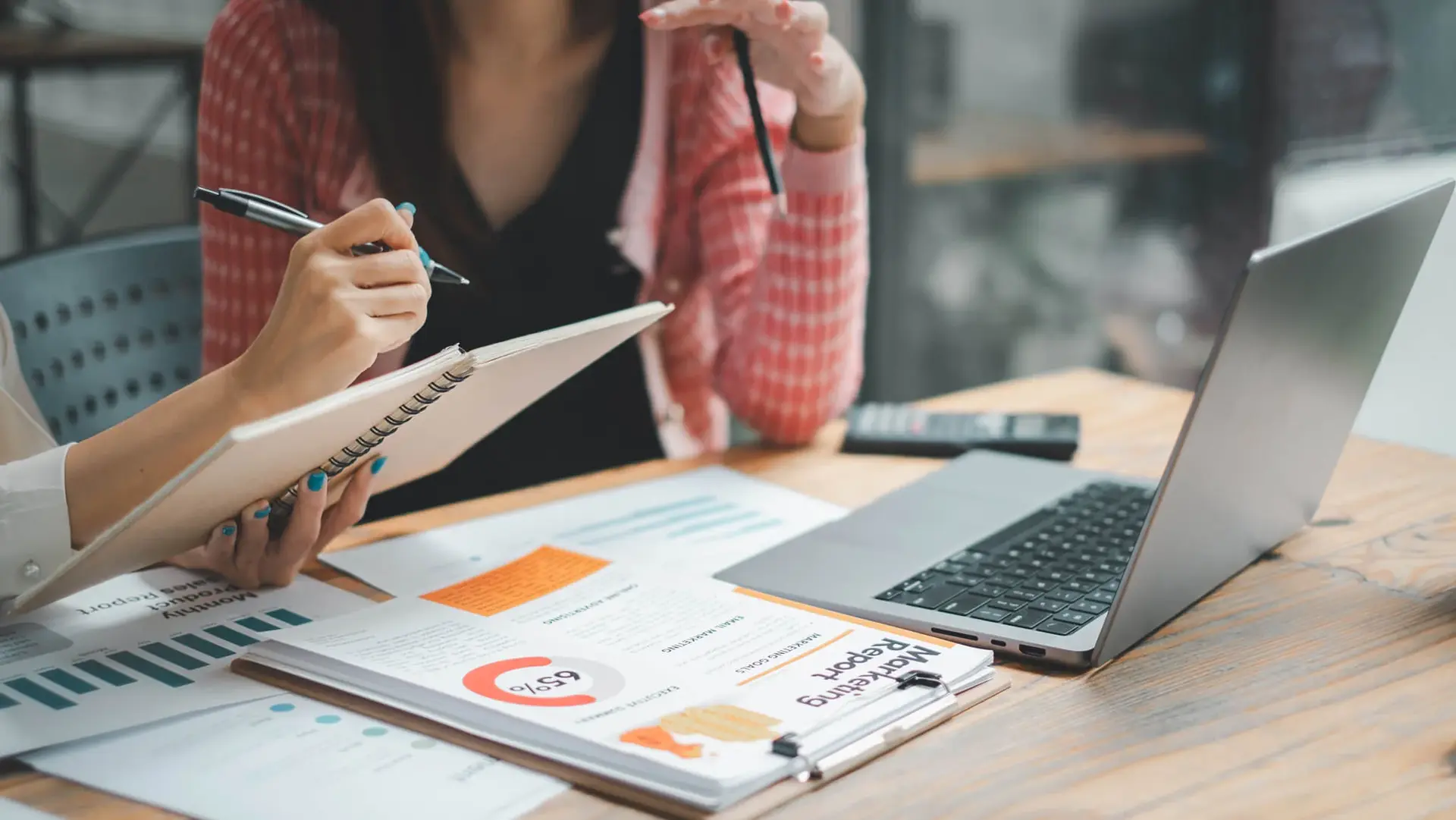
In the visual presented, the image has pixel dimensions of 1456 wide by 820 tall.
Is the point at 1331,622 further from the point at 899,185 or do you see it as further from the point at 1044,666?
the point at 899,185

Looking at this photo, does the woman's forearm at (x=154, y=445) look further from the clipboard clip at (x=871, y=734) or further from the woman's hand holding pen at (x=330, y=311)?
the clipboard clip at (x=871, y=734)

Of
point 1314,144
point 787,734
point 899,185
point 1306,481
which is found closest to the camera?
point 787,734

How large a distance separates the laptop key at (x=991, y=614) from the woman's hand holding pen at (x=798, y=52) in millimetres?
500

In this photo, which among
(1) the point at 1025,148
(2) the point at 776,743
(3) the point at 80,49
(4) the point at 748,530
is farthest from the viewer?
(1) the point at 1025,148

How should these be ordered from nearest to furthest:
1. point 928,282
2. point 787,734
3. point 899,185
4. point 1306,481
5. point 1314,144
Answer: point 787,734
point 1306,481
point 1314,144
point 899,185
point 928,282

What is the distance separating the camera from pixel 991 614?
717mm

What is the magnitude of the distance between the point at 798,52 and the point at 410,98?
1.27 feet

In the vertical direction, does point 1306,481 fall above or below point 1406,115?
below

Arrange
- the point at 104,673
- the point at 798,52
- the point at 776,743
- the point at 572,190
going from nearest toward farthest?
the point at 776,743
the point at 104,673
the point at 798,52
the point at 572,190

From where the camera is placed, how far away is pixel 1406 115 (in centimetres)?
201

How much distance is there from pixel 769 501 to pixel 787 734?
0.42 meters

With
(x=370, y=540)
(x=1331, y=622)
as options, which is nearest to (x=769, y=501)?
(x=370, y=540)

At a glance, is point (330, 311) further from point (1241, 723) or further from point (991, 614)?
point (1241, 723)

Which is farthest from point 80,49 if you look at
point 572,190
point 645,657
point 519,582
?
point 645,657
